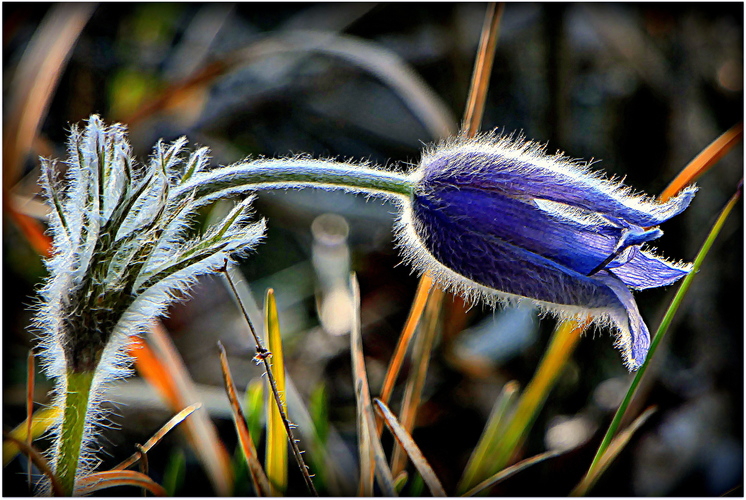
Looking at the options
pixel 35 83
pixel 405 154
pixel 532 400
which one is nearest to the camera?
pixel 532 400

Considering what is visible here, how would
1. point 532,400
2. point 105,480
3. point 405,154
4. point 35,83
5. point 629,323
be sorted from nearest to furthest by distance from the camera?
point 629,323 → point 105,480 → point 532,400 → point 35,83 → point 405,154

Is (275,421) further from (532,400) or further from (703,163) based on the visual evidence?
(703,163)

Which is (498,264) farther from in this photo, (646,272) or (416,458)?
(416,458)

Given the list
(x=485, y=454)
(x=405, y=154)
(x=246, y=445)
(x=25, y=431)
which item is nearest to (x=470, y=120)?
(x=485, y=454)

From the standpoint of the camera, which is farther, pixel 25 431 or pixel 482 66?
pixel 482 66

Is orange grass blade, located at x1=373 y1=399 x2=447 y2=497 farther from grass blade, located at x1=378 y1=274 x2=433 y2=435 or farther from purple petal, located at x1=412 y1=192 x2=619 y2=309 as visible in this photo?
purple petal, located at x1=412 y1=192 x2=619 y2=309

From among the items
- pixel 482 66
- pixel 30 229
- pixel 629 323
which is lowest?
pixel 629 323

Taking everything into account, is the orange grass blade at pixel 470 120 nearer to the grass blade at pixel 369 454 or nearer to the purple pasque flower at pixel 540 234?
the grass blade at pixel 369 454

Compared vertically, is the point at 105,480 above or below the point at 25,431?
below
